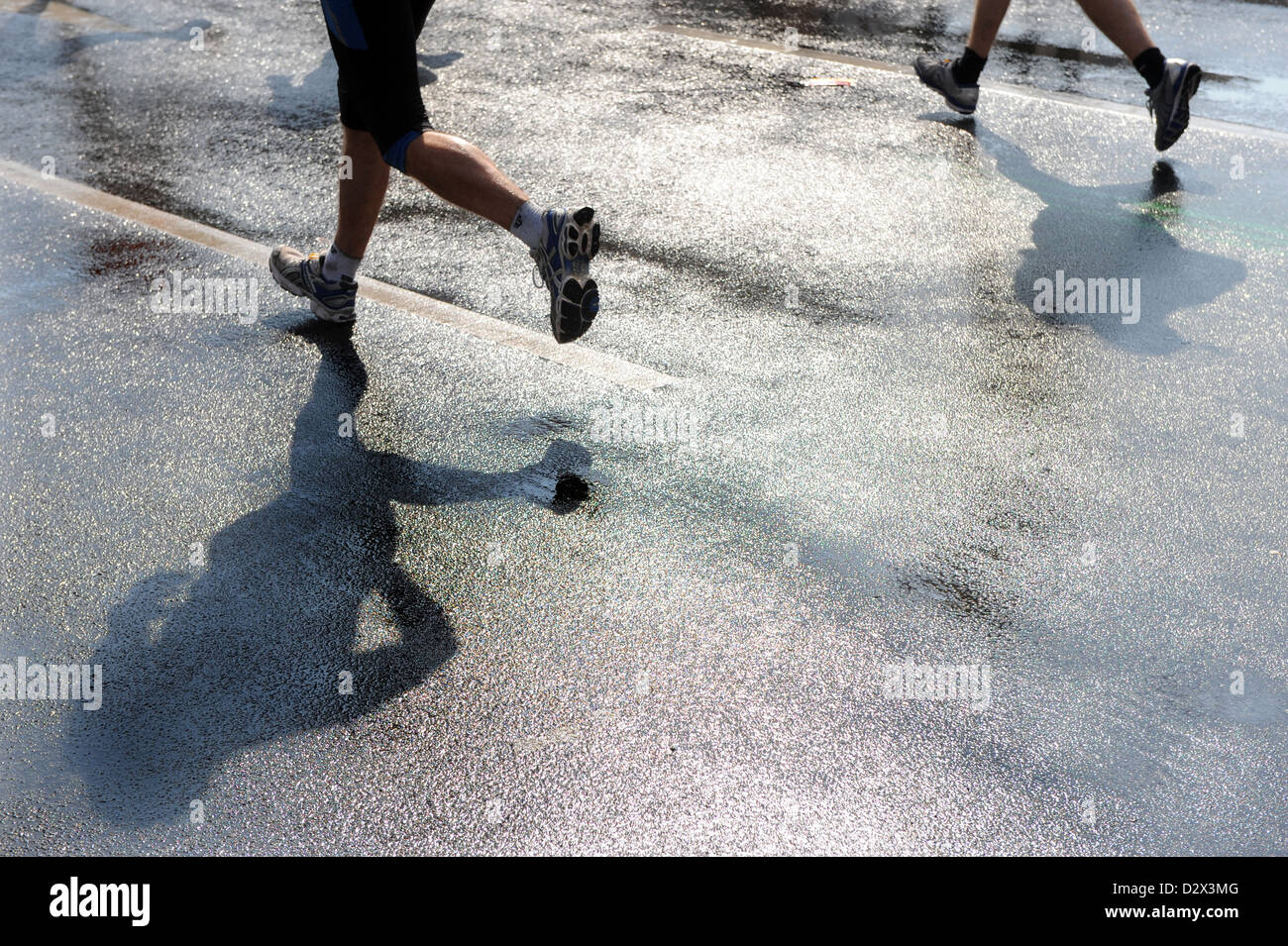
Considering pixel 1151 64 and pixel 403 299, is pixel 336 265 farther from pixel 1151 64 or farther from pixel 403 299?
pixel 1151 64

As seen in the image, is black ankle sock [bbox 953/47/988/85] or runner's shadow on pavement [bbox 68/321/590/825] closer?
runner's shadow on pavement [bbox 68/321/590/825]

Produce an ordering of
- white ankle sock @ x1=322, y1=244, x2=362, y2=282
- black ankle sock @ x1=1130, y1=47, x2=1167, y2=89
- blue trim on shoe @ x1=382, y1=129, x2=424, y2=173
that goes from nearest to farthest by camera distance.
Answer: blue trim on shoe @ x1=382, y1=129, x2=424, y2=173
white ankle sock @ x1=322, y1=244, x2=362, y2=282
black ankle sock @ x1=1130, y1=47, x2=1167, y2=89

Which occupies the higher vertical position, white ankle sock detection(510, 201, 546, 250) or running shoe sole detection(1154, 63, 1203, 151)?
running shoe sole detection(1154, 63, 1203, 151)

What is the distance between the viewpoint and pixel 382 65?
418 cm

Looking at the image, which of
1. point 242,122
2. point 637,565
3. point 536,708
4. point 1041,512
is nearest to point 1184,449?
point 1041,512

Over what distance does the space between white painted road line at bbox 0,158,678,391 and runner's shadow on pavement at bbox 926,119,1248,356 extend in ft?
5.76

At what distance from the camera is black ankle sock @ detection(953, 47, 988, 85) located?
271 inches

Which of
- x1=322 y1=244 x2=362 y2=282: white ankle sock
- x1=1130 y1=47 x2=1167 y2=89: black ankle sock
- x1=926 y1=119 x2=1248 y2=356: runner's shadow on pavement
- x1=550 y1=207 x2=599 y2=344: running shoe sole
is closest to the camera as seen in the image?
x1=550 y1=207 x2=599 y2=344: running shoe sole

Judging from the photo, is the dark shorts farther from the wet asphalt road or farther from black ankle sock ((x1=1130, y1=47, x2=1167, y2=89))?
black ankle sock ((x1=1130, y1=47, x2=1167, y2=89))

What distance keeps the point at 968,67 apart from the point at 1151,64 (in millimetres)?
951

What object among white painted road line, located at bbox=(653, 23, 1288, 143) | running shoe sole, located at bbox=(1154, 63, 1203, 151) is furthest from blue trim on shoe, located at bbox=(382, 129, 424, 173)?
white painted road line, located at bbox=(653, 23, 1288, 143)

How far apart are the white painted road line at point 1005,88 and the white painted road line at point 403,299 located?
3859mm

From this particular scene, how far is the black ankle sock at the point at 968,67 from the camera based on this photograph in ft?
22.6

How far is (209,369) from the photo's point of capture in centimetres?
445
